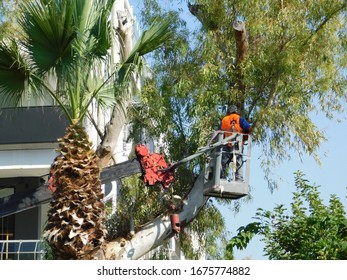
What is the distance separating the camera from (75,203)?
47.5 ft

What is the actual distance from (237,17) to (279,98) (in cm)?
215

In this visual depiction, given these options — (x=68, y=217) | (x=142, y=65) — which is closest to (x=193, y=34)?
(x=142, y=65)

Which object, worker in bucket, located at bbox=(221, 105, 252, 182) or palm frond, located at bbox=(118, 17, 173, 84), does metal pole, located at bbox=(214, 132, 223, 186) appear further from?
palm frond, located at bbox=(118, 17, 173, 84)

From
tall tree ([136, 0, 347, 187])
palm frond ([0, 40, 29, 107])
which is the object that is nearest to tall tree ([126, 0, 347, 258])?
tall tree ([136, 0, 347, 187])

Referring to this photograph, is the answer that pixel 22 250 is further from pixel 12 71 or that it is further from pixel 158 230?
pixel 12 71

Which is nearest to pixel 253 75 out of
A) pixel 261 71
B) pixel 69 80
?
pixel 261 71

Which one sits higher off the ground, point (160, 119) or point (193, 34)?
point (193, 34)

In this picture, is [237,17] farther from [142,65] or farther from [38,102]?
[38,102]

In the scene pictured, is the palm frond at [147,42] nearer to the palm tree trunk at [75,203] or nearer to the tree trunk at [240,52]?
the palm tree trunk at [75,203]

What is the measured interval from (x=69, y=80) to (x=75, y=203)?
86.7 inches

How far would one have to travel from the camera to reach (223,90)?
18500 millimetres

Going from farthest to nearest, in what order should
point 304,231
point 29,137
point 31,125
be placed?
point 31,125, point 29,137, point 304,231

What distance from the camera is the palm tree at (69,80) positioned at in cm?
1446

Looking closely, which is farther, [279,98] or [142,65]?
[279,98]
